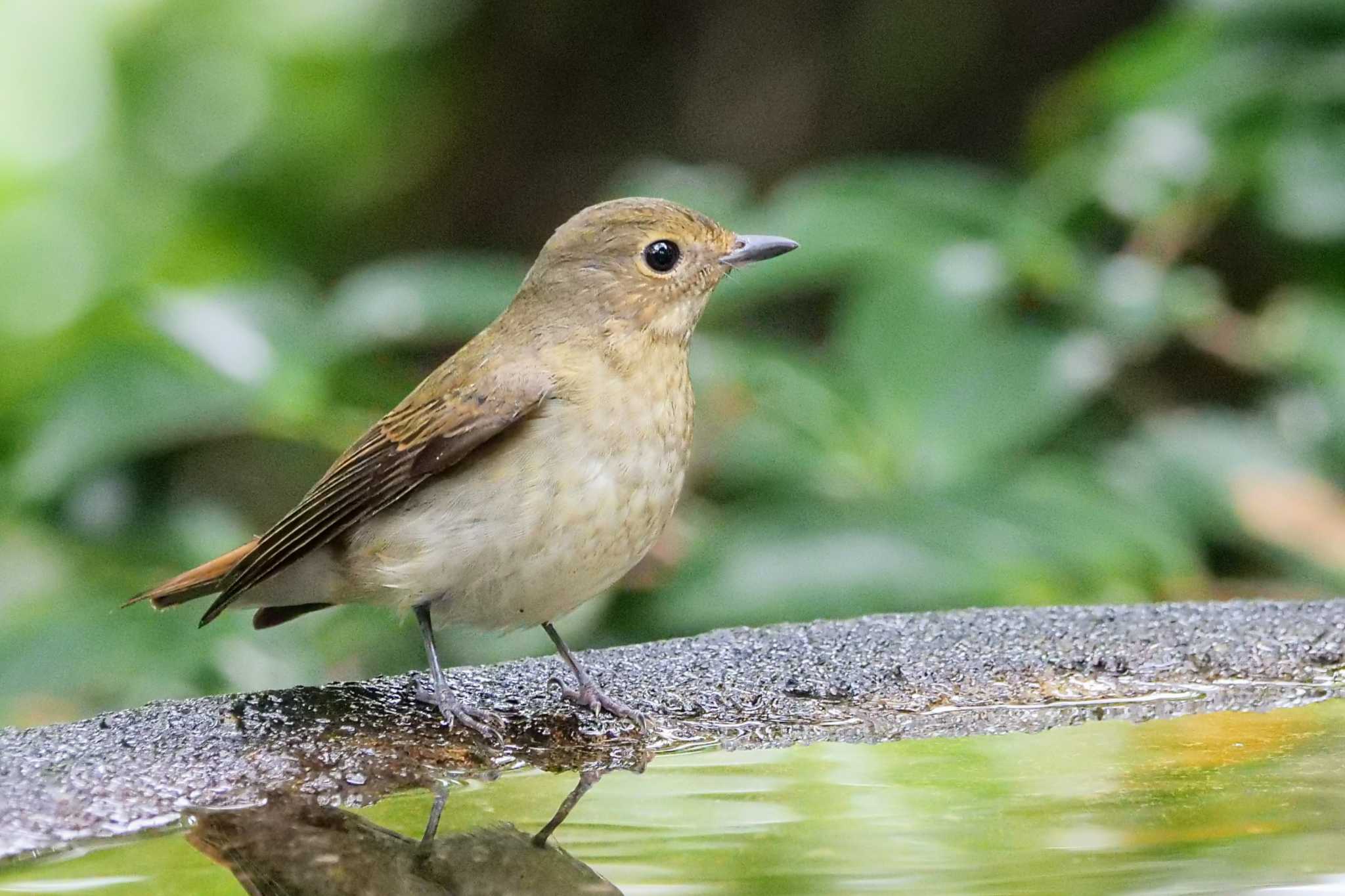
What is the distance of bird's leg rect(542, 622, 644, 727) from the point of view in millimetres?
2766

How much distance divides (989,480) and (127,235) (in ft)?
17.1

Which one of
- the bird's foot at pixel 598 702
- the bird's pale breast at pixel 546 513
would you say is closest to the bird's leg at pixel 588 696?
the bird's foot at pixel 598 702

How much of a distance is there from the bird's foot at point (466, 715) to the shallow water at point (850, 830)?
0.52ft

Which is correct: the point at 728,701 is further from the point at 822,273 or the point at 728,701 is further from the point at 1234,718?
the point at 822,273

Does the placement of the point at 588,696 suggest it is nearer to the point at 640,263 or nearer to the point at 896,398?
the point at 640,263

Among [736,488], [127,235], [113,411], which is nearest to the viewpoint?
[113,411]

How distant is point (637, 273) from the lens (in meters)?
3.33

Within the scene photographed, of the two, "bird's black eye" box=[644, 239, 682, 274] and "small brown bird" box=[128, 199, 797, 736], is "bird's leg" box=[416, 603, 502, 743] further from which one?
"bird's black eye" box=[644, 239, 682, 274]

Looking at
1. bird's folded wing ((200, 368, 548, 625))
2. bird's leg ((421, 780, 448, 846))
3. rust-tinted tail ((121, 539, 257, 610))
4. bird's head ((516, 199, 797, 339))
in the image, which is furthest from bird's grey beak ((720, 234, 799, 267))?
bird's leg ((421, 780, 448, 846))

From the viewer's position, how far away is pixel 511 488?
2.90 metres

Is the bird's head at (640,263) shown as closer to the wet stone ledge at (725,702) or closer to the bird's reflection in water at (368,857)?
the wet stone ledge at (725,702)

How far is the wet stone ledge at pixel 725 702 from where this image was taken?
2396 mm

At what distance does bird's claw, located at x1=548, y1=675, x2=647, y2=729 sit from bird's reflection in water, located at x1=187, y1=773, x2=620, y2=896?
39 cm

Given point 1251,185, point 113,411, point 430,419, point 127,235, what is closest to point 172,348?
point 113,411
